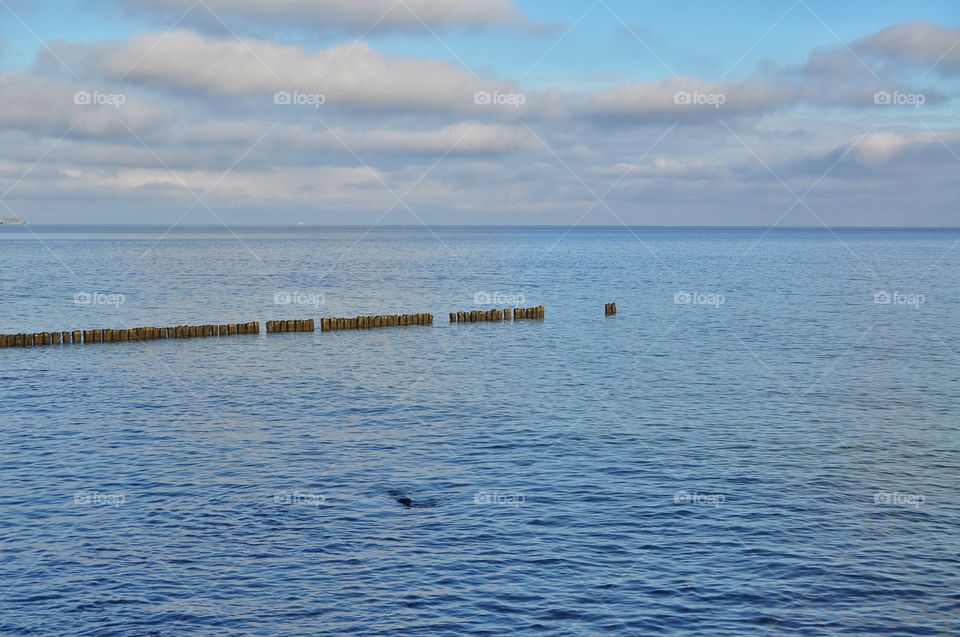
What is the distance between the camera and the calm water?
80.2 feet

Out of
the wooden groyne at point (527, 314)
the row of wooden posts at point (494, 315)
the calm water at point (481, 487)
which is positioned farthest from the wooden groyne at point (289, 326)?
the wooden groyne at point (527, 314)

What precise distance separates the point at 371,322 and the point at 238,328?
1293 cm

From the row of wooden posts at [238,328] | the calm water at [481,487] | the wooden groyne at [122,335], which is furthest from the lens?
the row of wooden posts at [238,328]

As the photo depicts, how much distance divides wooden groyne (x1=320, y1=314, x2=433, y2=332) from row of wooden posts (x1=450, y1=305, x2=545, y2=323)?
123 inches

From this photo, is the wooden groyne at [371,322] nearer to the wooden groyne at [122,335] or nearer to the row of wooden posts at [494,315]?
the row of wooden posts at [494,315]

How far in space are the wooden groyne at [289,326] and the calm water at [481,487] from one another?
5458 millimetres

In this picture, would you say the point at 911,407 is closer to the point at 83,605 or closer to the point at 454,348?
the point at 454,348

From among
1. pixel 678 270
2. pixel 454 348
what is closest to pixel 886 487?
pixel 454 348

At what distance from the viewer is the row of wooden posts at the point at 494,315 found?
90.9m

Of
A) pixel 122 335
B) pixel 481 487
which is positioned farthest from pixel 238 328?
pixel 481 487

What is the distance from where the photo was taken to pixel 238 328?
78875 millimetres

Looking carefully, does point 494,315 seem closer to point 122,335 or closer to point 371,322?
point 371,322

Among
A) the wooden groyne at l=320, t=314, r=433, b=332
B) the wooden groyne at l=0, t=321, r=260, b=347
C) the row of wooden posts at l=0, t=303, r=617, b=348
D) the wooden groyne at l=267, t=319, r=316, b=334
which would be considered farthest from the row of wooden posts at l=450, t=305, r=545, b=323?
the wooden groyne at l=0, t=321, r=260, b=347

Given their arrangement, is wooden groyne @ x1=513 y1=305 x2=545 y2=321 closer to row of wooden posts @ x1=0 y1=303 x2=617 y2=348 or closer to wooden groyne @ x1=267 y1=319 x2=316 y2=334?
row of wooden posts @ x1=0 y1=303 x2=617 y2=348
